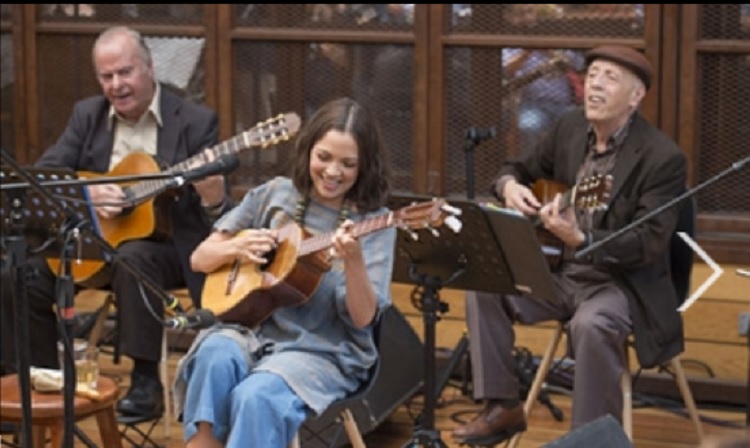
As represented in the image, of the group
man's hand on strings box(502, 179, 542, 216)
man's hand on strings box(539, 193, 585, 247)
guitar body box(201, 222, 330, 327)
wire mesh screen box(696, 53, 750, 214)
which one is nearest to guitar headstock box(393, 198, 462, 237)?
guitar body box(201, 222, 330, 327)

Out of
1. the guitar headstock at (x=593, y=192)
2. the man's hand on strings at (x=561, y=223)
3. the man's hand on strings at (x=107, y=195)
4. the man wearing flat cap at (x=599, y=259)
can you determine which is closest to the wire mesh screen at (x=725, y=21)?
the man wearing flat cap at (x=599, y=259)

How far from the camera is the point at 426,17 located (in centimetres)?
589

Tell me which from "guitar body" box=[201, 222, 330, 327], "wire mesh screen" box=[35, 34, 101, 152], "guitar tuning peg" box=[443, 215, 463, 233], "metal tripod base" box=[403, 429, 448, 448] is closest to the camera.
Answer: "guitar tuning peg" box=[443, 215, 463, 233]

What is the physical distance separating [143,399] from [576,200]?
1.73 metres

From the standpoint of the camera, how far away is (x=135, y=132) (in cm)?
559

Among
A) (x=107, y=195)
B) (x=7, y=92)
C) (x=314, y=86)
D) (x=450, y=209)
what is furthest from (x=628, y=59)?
(x=7, y=92)

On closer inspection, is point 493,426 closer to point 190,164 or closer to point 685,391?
point 685,391

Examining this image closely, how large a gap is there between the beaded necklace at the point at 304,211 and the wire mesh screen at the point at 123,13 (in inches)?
79.1

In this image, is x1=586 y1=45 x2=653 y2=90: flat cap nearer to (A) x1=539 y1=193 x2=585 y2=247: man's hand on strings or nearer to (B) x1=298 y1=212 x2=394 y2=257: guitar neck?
(A) x1=539 y1=193 x2=585 y2=247: man's hand on strings

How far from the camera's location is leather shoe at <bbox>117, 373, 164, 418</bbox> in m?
5.40

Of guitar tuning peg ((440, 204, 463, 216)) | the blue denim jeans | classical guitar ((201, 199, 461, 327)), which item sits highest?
guitar tuning peg ((440, 204, 463, 216))

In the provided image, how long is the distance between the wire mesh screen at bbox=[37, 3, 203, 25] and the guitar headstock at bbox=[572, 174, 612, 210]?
2.09 metres

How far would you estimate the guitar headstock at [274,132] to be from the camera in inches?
194

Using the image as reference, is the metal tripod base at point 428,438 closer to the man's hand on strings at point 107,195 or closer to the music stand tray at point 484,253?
the music stand tray at point 484,253
